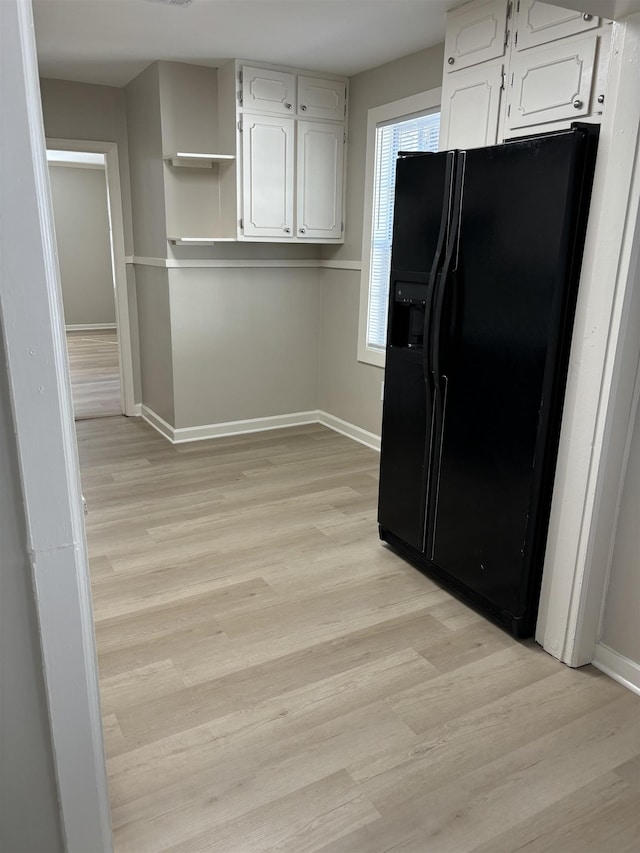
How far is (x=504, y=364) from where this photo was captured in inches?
93.2

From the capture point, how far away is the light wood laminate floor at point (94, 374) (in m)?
5.73

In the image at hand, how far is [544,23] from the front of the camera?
275 centimetres

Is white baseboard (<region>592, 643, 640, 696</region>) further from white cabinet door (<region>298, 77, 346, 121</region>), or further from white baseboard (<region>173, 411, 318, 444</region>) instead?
white cabinet door (<region>298, 77, 346, 121</region>)

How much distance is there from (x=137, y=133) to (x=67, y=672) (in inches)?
175

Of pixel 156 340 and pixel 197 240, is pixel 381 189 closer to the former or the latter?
pixel 197 240

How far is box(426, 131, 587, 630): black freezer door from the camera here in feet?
7.00

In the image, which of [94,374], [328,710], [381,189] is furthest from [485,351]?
[94,374]

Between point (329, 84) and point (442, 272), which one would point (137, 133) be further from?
point (442, 272)

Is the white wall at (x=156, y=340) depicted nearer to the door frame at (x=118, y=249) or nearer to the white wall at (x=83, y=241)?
the door frame at (x=118, y=249)

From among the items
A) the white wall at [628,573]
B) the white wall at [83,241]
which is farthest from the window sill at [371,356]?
the white wall at [83,241]

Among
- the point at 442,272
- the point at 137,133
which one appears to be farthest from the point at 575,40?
the point at 137,133

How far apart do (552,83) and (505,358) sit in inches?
51.6

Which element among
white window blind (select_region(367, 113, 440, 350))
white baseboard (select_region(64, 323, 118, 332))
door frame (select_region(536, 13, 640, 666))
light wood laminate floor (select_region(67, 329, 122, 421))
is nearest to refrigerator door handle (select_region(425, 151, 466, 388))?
door frame (select_region(536, 13, 640, 666))

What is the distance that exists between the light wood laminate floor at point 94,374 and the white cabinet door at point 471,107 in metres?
2.99
